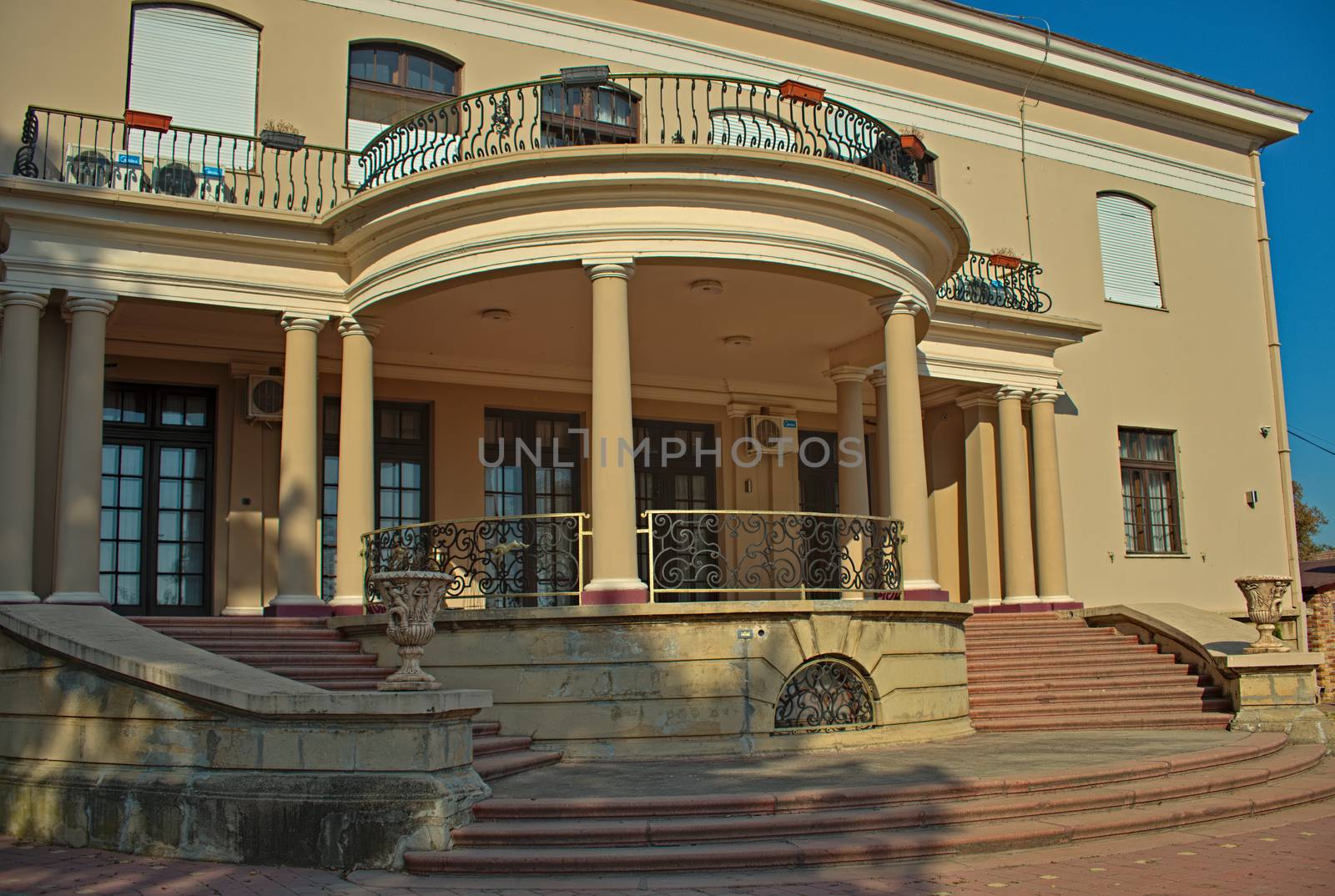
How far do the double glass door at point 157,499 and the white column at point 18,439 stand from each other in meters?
2.07

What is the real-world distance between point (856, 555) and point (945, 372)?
10.4 ft

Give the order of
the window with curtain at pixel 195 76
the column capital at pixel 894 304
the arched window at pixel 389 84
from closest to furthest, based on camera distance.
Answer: the column capital at pixel 894 304 < the window with curtain at pixel 195 76 < the arched window at pixel 389 84

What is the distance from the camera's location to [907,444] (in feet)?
39.3

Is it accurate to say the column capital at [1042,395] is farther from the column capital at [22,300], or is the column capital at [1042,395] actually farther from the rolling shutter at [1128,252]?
the column capital at [22,300]

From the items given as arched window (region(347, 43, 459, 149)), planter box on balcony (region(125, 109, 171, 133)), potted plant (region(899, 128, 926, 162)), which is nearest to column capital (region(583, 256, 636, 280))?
potted plant (region(899, 128, 926, 162))

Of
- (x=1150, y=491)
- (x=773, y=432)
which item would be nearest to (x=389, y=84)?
(x=773, y=432)

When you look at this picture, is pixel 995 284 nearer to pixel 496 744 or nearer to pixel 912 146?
pixel 912 146

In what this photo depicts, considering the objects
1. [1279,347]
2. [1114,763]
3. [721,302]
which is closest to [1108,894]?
[1114,763]

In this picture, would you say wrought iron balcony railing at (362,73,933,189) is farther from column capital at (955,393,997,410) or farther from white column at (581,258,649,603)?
column capital at (955,393,997,410)

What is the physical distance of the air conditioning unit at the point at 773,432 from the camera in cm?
1697

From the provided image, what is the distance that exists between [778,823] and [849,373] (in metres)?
8.59

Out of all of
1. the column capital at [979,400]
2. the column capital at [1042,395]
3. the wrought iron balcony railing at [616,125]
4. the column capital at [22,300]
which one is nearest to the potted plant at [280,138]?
the wrought iron balcony railing at [616,125]

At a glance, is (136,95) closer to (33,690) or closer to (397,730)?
(33,690)

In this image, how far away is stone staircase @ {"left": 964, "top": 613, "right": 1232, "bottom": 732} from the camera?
12.6m
